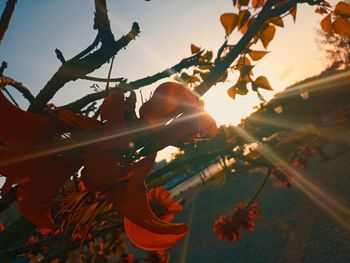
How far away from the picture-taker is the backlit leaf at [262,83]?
1504mm

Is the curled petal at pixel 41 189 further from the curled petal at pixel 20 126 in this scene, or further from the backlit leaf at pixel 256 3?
the backlit leaf at pixel 256 3

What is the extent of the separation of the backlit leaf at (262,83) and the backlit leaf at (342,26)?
368mm

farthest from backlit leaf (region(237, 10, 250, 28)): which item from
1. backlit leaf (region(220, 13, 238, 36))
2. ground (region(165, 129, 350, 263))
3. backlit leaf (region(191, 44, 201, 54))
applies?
ground (region(165, 129, 350, 263))

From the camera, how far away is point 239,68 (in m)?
1.54

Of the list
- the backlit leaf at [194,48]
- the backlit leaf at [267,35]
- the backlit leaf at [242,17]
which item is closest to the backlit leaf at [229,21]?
the backlit leaf at [242,17]

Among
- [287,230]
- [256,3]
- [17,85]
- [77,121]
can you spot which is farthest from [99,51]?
[287,230]

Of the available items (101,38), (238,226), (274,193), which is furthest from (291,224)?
(101,38)

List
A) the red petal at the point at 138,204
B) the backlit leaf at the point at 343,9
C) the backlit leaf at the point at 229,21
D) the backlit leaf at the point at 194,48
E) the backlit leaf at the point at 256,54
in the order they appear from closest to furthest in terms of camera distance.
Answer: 1. the red petal at the point at 138,204
2. the backlit leaf at the point at 343,9
3. the backlit leaf at the point at 229,21
4. the backlit leaf at the point at 256,54
5. the backlit leaf at the point at 194,48

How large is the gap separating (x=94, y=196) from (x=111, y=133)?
12cm

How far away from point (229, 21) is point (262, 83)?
1.15 feet

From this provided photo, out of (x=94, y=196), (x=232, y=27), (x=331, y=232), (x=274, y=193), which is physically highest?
(x=232, y=27)

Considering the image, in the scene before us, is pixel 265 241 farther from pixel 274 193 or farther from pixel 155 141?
pixel 155 141

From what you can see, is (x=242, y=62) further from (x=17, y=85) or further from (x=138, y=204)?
(x=138, y=204)

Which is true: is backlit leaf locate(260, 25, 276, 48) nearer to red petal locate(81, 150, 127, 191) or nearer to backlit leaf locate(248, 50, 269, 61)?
backlit leaf locate(248, 50, 269, 61)
